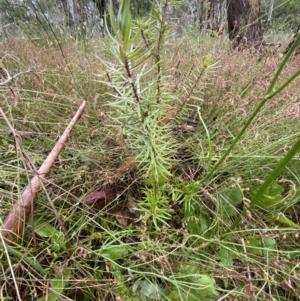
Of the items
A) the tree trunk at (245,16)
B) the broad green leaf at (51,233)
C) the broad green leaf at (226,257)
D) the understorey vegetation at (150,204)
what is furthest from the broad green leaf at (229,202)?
the tree trunk at (245,16)

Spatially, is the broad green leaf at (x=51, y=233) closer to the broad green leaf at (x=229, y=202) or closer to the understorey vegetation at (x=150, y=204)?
the understorey vegetation at (x=150, y=204)

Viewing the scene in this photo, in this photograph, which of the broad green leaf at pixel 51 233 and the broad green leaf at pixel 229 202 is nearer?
the broad green leaf at pixel 51 233

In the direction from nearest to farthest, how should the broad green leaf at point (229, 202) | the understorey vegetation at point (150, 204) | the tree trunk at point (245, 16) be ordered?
the understorey vegetation at point (150, 204) < the broad green leaf at point (229, 202) < the tree trunk at point (245, 16)

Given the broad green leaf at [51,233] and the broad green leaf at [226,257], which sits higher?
the broad green leaf at [51,233]

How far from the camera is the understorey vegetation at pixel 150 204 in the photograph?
0.68 metres

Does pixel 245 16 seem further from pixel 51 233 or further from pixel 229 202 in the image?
pixel 51 233

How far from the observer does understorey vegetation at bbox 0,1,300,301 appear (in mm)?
679

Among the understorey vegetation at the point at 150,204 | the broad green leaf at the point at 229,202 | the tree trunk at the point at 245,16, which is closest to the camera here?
the understorey vegetation at the point at 150,204

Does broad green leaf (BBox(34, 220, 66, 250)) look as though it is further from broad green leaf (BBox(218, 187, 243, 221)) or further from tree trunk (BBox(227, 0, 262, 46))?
tree trunk (BBox(227, 0, 262, 46))

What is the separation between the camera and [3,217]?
78 centimetres

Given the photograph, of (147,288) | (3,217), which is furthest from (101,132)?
(147,288)

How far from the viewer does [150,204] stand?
764 mm

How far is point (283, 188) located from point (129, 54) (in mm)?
640

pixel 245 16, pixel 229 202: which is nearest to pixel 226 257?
pixel 229 202
